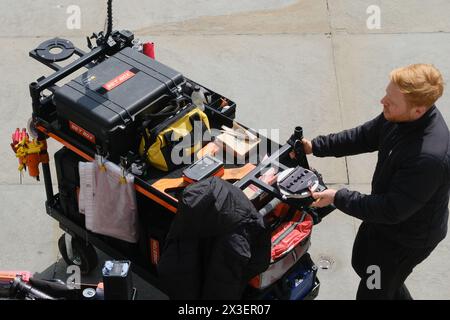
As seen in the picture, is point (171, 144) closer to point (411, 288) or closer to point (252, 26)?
point (411, 288)

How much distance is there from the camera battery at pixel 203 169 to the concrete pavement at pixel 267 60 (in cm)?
135

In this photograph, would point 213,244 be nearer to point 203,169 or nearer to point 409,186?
point 203,169

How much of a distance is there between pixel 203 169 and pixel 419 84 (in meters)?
1.27

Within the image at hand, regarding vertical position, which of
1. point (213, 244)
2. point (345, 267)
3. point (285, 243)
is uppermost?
point (213, 244)

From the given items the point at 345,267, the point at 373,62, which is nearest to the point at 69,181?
the point at 345,267

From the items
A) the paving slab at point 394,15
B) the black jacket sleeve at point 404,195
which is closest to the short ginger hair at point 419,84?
the black jacket sleeve at point 404,195

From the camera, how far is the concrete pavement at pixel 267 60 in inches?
240

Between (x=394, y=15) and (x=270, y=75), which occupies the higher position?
(x=394, y=15)

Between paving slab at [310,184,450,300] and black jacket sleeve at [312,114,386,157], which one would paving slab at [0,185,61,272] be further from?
black jacket sleeve at [312,114,386,157]

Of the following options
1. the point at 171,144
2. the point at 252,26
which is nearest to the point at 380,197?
the point at 171,144

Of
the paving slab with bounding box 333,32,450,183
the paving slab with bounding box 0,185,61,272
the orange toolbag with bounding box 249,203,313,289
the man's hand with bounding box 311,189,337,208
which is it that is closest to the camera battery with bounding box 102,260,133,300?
the orange toolbag with bounding box 249,203,313,289

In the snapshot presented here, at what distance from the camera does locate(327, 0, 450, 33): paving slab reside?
793 centimetres

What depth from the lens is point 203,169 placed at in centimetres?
484

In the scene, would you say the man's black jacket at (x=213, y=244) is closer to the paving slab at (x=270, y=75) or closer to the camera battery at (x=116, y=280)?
the camera battery at (x=116, y=280)
